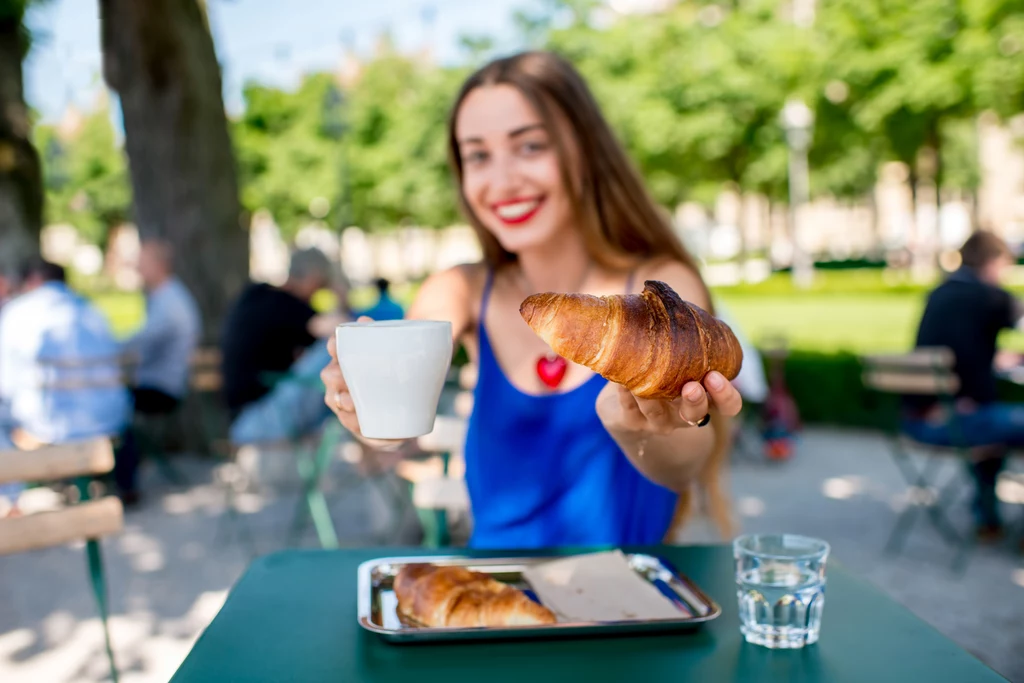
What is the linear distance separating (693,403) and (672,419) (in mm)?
149

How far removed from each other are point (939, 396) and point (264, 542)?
428 centimetres

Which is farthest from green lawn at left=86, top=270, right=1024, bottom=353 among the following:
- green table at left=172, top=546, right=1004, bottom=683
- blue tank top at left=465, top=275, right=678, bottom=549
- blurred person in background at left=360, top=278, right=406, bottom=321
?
green table at left=172, top=546, right=1004, bottom=683

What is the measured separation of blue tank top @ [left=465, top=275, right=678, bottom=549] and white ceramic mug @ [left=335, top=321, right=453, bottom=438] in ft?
3.02

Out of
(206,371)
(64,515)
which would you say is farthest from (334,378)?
(206,371)

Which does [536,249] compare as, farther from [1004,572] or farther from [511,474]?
[1004,572]

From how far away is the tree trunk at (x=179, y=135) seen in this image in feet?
27.5

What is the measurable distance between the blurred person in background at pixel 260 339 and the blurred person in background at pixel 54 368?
756mm

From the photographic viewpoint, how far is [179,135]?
27.9 ft

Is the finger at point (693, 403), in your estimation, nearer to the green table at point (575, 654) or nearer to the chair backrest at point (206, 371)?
the green table at point (575, 654)

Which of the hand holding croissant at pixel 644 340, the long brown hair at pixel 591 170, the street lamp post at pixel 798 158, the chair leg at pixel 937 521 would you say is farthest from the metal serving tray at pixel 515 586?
the street lamp post at pixel 798 158

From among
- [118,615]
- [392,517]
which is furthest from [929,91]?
[118,615]

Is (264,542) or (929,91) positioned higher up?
(929,91)

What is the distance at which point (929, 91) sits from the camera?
20.4 metres

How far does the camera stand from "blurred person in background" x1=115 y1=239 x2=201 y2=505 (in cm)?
751
